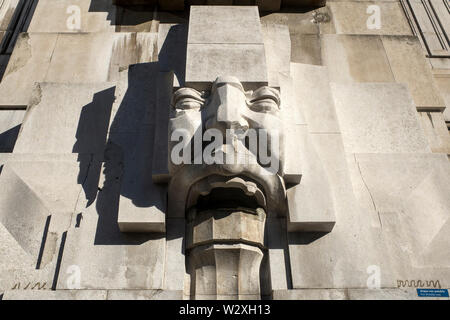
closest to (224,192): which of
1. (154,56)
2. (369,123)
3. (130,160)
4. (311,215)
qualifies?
(311,215)

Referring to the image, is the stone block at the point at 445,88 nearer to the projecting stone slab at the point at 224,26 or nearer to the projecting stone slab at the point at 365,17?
the projecting stone slab at the point at 365,17

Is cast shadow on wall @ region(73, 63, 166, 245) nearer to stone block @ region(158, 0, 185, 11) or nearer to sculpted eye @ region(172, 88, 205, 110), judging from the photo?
sculpted eye @ region(172, 88, 205, 110)

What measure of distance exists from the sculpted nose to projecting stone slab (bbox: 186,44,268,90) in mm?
366

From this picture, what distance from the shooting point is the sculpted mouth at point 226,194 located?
4496 millimetres

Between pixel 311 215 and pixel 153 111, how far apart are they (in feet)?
9.02

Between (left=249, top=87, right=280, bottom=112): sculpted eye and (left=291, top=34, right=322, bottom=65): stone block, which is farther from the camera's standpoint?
(left=291, top=34, right=322, bottom=65): stone block

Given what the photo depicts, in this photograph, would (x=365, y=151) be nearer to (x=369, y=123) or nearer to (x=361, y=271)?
(x=369, y=123)

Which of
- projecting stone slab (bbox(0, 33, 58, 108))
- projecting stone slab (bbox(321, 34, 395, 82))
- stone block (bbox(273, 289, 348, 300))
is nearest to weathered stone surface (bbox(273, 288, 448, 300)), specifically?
stone block (bbox(273, 289, 348, 300))

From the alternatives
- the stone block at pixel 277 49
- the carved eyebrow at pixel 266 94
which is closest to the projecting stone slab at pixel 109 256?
the carved eyebrow at pixel 266 94

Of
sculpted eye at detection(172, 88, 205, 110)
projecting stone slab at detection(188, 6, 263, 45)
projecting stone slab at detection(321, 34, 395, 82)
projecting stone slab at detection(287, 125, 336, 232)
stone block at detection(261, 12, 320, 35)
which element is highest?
stone block at detection(261, 12, 320, 35)

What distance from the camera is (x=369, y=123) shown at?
6.14m

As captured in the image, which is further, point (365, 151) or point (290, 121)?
point (365, 151)

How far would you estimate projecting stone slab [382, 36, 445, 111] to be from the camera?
6930mm

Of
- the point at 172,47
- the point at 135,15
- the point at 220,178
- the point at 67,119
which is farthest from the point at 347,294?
the point at 135,15
